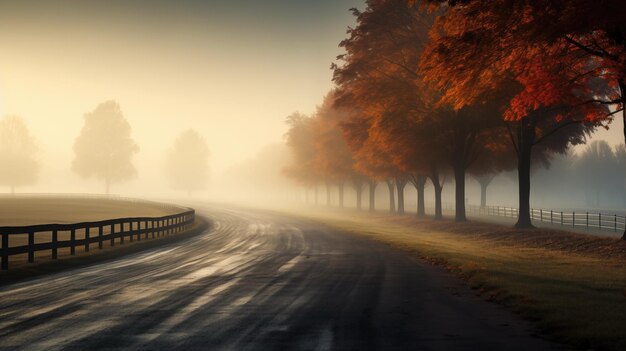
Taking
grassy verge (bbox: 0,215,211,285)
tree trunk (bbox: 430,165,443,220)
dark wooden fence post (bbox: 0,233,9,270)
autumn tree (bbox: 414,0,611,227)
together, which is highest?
autumn tree (bbox: 414,0,611,227)

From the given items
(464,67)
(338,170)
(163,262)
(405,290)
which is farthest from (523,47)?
(338,170)

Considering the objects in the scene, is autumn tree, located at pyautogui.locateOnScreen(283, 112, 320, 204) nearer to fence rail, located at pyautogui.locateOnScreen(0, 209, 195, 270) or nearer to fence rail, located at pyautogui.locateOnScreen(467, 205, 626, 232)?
fence rail, located at pyautogui.locateOnScreen(467, 205, 626, 232)

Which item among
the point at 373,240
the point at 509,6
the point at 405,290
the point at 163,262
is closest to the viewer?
the point at 405,290

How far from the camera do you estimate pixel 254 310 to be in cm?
1011

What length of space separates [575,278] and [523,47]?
653 centimetres

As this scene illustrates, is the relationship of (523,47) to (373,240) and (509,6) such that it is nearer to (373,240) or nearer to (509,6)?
(509,6)

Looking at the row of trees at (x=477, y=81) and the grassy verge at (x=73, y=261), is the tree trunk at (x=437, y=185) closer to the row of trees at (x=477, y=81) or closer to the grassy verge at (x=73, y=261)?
the row of trees at (x=477, y=81)

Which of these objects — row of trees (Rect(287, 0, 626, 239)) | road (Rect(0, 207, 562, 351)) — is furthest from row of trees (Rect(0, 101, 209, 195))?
road (Rect(0, 207, 562, 351))

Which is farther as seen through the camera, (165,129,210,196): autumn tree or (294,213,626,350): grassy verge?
(165,129,210,196): autumn tree

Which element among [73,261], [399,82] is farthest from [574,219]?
[73,261]

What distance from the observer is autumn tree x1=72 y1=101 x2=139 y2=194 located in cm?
9569

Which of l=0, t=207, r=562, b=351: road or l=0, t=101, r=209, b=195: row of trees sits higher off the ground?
l=0, t=101, r=209, b=195: row of trees

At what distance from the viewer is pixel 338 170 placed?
185 ft

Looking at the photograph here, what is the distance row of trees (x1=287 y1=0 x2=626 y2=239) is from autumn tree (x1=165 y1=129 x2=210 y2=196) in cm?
8676
